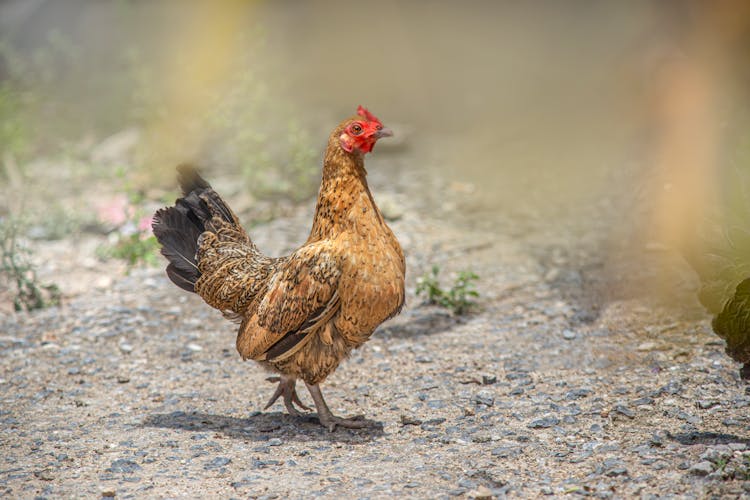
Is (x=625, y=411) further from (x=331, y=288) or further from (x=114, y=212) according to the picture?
(x=114, y=212)

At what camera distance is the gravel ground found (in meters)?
3.70

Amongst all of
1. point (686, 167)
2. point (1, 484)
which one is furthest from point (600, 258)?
point (1, 484)

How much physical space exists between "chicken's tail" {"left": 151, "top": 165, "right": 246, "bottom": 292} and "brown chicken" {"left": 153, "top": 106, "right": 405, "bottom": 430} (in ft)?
1.34

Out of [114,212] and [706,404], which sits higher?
[114,212]

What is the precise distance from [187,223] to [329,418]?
166 centimetres

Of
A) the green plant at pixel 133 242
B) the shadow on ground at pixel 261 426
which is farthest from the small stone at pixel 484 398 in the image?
the green plant at pixel 133 242

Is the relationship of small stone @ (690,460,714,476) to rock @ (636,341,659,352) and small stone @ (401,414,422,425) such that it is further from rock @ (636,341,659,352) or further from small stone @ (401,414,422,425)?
rock @ (636,341,659,352)

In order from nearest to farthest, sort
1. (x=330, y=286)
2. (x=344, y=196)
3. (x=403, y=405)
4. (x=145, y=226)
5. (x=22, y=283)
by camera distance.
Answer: (x=330, y=286)
(x=344, y=196)
(x=403, y=405)
(x=22, y=283)
(x=145, y=226)

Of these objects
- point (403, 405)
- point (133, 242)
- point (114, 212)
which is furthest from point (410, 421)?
point (114, 212)

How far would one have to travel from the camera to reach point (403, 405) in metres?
4.82

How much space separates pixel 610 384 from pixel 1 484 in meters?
3.51

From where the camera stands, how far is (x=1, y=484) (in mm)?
3725

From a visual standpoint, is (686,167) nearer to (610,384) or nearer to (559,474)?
(610,384)

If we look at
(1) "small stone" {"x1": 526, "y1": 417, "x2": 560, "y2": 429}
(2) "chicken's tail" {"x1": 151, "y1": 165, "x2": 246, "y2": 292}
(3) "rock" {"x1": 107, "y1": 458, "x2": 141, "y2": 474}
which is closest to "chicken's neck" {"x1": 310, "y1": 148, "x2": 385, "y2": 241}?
(2) "chicken's tail" {"x1": 151, "y1": 165, "x2": 246, "y2": 292}
